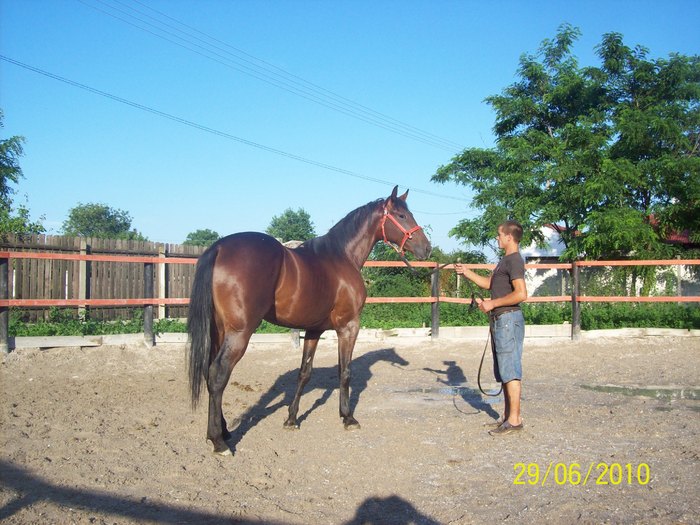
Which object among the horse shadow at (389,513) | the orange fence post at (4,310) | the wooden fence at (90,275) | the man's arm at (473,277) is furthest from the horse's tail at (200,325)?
the wooden fence at (90,275)

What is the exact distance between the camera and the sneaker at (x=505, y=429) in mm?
4410

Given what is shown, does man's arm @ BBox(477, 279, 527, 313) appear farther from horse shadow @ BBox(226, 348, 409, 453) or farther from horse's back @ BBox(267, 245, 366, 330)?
horse shadow @ BBox(226, 348, 409, 453)

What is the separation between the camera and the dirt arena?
290cm

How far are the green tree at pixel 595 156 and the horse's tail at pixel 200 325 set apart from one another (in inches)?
493

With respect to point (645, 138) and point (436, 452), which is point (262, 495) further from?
point (645, 138)

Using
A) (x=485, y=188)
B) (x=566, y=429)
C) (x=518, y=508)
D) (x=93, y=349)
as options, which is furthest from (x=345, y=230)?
(x=485, y=188)

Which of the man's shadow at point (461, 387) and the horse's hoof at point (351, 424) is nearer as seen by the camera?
the horse's hoof at point (351, 424)

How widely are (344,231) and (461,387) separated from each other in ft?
8.55

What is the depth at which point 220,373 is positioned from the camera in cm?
405

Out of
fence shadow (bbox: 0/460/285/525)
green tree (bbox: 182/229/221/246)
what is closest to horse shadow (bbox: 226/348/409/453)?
fence shadow (bbox: 0/460/285/525)

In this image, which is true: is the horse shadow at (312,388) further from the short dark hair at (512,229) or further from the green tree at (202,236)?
the green tree at (202,236)

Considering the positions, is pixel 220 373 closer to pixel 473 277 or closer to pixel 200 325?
pixel 200 325

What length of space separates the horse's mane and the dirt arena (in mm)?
1639

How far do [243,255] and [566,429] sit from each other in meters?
3.04
